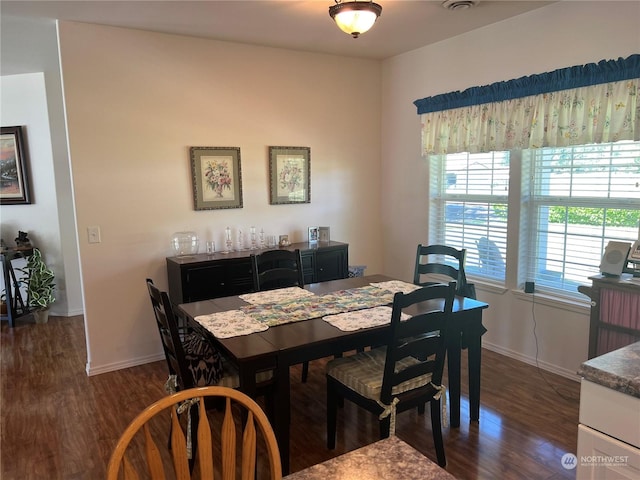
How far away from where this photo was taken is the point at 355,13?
234 centimetres

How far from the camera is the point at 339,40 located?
3949mm

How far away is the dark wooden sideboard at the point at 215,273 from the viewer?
11.7ft

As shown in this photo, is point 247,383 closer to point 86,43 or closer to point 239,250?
point 239,250

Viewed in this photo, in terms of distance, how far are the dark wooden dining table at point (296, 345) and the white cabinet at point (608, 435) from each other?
105 centimetres

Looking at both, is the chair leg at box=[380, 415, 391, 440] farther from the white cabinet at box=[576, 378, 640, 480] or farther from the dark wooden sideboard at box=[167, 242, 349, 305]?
the dark wooden sideboard at box=[167, 242, 349, 305]

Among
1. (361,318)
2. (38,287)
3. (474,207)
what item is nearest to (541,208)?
(474,207)

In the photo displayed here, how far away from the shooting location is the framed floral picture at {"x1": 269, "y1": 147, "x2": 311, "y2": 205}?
425 centimetres

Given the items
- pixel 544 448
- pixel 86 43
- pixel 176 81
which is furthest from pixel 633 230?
pixel 86 43

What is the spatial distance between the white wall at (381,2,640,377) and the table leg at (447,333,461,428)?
120cm

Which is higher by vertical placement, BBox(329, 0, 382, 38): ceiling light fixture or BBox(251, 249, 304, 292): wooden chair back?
BBox(329, 0, 382, 38): ceiling light fixture

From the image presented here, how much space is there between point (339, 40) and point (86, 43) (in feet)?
6.61

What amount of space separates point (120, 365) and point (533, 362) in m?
3.33

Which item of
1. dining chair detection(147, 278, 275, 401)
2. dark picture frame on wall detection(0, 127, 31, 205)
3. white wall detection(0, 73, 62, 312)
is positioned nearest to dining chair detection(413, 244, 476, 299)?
dining chair detection(147, 278, 275, 401)

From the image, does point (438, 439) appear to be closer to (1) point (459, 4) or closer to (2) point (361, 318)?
(2) point (361, 318)
